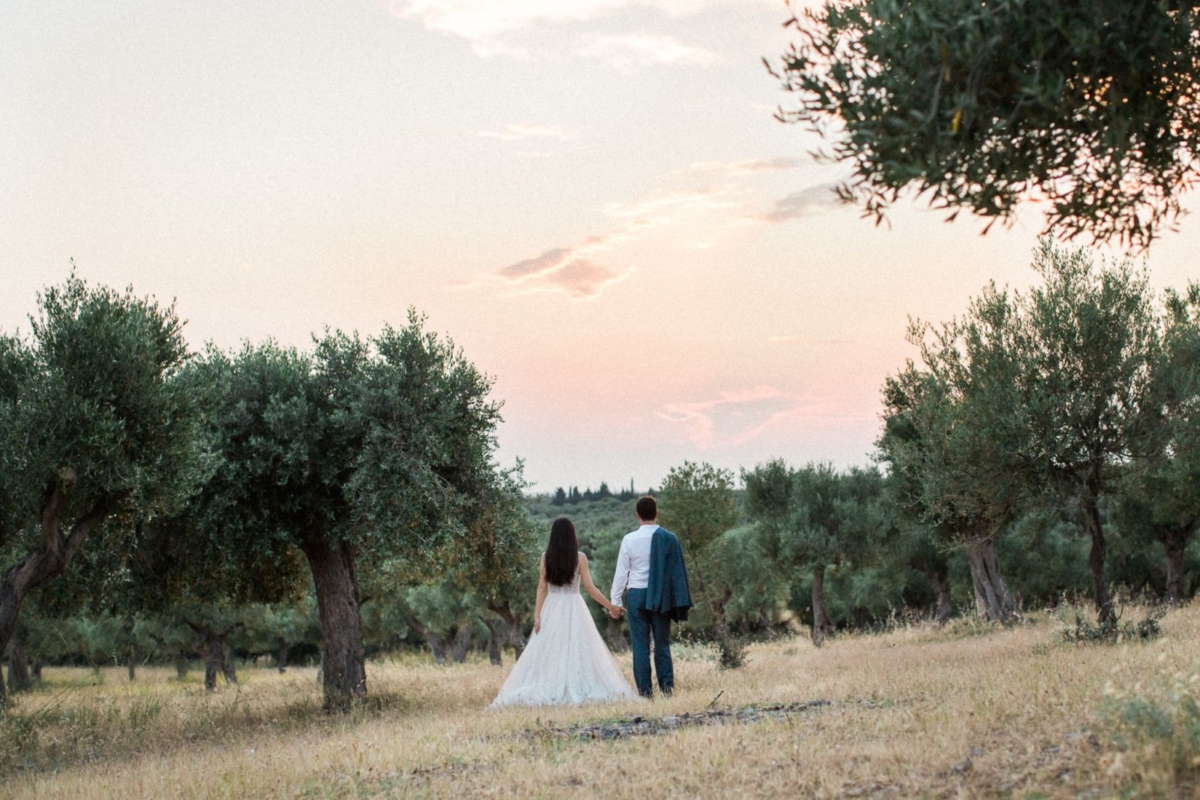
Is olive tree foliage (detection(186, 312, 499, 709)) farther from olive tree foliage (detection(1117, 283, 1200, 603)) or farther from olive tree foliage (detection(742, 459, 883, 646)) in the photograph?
olive tree foliage (detection(742, 459, 883, 646))

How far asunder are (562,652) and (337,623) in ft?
19.7

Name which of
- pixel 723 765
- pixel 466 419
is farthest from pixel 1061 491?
pixel 723 765

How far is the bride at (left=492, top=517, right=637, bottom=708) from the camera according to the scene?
53.3ft

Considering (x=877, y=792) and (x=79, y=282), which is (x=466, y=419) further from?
(x=877, y=792)

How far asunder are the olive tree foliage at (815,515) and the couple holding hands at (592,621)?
2416cm

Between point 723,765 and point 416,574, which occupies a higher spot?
point 416,574

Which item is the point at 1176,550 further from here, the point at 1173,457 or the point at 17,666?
the point at 17,666

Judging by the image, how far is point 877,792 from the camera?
316 inches

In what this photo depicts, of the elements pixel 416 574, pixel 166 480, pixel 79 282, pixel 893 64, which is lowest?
pixel 416 574

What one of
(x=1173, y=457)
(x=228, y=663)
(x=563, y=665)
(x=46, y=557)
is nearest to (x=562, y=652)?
(x=563, y=665)

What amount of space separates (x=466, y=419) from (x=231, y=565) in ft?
16.9

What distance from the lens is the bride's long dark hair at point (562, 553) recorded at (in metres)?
16.3

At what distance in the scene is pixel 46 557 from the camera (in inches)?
594

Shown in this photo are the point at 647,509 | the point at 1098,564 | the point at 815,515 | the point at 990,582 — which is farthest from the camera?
the point at 815,515
